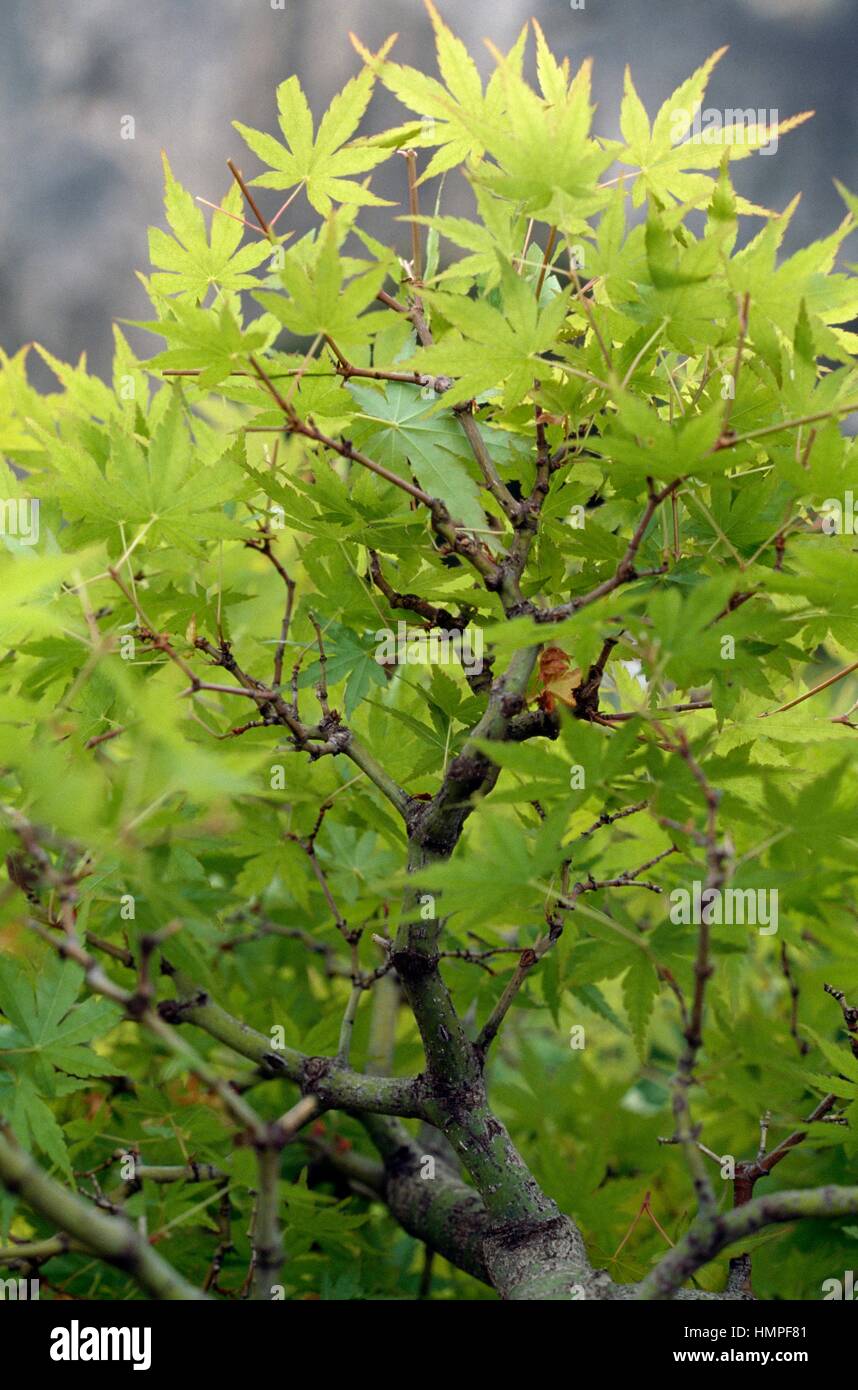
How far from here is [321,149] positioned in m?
0.62

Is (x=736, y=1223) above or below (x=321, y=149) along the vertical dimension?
below

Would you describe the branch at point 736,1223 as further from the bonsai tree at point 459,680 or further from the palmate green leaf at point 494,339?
the palmate green leaf at point 494,339

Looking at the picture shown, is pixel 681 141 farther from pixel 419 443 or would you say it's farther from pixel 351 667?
pixel 351 667

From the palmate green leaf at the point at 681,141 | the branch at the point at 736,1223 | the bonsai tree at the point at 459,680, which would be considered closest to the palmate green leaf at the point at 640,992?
the bonsai tree at the point at 459,680

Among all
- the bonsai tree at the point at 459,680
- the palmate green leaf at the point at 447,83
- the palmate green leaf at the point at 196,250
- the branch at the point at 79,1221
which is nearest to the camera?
the branch at the point at 79,1221

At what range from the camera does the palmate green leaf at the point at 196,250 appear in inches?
24.9

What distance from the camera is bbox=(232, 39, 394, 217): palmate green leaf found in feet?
2.00

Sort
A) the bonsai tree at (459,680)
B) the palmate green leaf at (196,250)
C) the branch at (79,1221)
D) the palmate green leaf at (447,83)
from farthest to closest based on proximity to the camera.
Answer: the palmate green leaf at (196,250) → the palmate green leaf at (447,83) → the bonsai tree at (459,680) → the branch at (79,1221)

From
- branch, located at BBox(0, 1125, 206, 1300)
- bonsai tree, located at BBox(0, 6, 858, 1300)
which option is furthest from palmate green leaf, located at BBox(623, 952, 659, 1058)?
branch, located at BBox(0, 1125, 206, 1300)

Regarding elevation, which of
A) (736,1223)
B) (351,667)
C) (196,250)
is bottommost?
(736,1223)

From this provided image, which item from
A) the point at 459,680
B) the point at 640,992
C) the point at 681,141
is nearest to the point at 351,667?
the point at 459,680

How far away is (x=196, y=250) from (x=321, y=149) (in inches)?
3.6

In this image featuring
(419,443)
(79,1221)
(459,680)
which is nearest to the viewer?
(79,1221)

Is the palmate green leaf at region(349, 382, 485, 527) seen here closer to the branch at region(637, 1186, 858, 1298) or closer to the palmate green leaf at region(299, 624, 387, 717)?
the palmate green leaf at region(299, 624, 387, 717)
